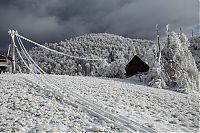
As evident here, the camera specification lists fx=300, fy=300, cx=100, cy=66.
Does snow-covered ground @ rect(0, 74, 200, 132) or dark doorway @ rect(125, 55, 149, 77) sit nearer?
snow-covered ground @ rect(0, 74, 200, 132)

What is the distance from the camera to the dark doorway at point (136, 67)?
177ft

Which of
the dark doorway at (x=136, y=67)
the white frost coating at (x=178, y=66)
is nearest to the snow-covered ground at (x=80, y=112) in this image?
the white frost coating at (x=178, y=66)

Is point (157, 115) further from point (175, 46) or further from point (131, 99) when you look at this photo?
point (175, 46)

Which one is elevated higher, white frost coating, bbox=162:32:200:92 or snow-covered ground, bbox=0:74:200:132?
white frost coating, bbox=162:32:200:92

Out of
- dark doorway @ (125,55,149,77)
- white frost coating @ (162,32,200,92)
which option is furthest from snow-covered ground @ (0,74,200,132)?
dark doorway @ (125,55,149,77)

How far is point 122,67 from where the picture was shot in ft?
212

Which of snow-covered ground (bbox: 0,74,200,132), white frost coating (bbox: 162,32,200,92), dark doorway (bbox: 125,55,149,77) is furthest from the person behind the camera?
dark doorway (bbox: 125,55,149,77)

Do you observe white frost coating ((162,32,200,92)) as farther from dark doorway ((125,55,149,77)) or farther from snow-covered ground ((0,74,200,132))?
snow-covered ground ((0,74,200,132))

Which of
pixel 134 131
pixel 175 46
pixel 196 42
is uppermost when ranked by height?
pixel 196 42

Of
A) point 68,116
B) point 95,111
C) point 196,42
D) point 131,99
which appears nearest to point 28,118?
point 68,116

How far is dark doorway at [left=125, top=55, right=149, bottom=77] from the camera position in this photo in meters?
53.8

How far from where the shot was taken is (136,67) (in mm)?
55906

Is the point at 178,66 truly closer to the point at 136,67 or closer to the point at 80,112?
the point at 136,67

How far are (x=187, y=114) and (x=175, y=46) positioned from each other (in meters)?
23.6
